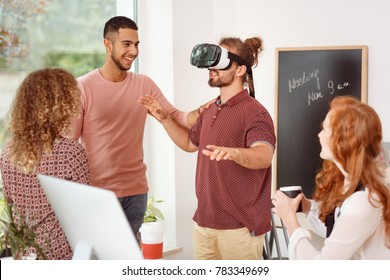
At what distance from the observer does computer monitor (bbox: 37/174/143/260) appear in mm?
1377

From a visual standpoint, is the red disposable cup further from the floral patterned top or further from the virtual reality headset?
the virtual reality headset

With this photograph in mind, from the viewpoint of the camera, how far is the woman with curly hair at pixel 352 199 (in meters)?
1.58

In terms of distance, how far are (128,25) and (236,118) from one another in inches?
28.7

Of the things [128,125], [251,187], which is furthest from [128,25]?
[251,187]

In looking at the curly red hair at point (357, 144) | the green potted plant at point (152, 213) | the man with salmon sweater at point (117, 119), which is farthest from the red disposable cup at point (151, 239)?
the green potted plant at point (152, 213)

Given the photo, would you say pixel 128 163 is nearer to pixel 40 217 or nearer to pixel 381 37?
pixel 40 217

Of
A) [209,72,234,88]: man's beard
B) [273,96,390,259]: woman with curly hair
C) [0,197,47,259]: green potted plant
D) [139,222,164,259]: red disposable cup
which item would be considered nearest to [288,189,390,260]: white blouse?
[273,96,390,259]: woman with curly hair

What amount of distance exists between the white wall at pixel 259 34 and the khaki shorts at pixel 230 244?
123cm

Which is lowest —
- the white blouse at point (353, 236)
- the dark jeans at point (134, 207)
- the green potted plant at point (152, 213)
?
the green potted plant at point (152, 213)

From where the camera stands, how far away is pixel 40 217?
1921 millimetres

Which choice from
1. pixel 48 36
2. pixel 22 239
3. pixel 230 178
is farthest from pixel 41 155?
pixel 48 36

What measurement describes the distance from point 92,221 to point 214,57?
1.08 metres

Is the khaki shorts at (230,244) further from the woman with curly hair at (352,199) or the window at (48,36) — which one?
the window at (48,36)

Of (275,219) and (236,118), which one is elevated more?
(236,118)
